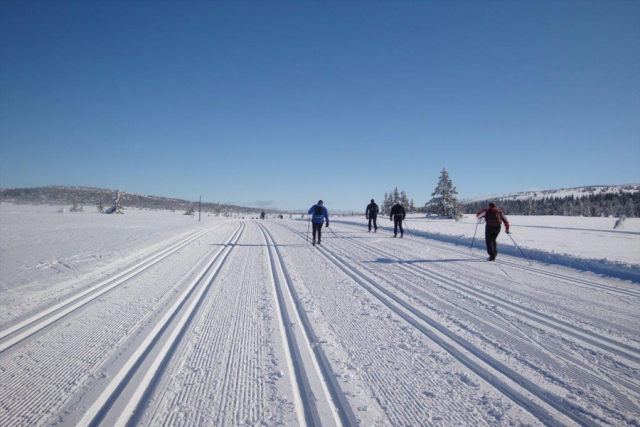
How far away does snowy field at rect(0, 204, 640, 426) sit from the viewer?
86.4 inches

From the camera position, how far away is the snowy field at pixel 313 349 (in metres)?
Result: 2.20

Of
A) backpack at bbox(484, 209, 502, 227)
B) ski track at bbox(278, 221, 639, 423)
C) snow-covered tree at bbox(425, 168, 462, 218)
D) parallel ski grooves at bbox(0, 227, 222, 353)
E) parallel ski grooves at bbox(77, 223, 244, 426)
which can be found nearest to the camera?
parallel ski grooves at bbox(77, 223, 244, 426)

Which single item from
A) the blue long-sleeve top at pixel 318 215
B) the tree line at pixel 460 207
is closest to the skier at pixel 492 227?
the blue long-sleeve top at pixel 318 215

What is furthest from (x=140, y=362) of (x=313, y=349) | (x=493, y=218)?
(x=493, y=218)

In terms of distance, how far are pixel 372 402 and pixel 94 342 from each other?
10.3ft

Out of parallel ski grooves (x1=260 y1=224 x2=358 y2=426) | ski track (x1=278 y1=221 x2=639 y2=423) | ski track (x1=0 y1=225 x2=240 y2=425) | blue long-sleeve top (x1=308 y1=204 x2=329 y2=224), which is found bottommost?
ski track (x1=0 y1=225 x2=240 y2=425)

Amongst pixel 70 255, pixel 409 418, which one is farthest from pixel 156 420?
pixel 70 255

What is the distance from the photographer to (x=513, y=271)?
7230mm

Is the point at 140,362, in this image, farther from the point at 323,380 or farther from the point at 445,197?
the point at 445,197

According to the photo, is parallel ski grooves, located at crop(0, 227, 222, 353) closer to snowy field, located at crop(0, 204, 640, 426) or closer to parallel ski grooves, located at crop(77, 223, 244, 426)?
snowy field, located at crop(0, 204, 640, 426)

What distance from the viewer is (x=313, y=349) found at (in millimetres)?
3119

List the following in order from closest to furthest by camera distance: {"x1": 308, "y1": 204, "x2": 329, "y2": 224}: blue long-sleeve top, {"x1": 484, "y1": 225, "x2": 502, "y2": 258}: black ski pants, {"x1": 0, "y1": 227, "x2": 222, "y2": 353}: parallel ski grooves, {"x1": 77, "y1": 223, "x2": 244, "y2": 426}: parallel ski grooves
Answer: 1. {"x1": 77, "y1": 223, "x2": 244, "y2": 426}: parallel ski grooves
2. {"x1": 0, "y1": 227, "x2": 222, "y2": 353}: parallel ski grooves
3. {"x1": 484, "y1": 225, "x2": 502, "y2": 258}: black ski pants
4. {"x1": 308, "y1": 204, "x2": 329, "y2": 224}: blue long-sleeve top

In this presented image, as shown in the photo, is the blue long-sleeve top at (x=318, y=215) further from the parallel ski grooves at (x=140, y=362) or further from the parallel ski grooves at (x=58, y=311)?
the parallel ski grooves at (x=140, y=362)

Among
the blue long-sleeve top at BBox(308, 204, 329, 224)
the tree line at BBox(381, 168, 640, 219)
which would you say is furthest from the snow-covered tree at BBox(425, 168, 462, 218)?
the blue long-sleeve top at BBox(308, 204, 329, 224)
